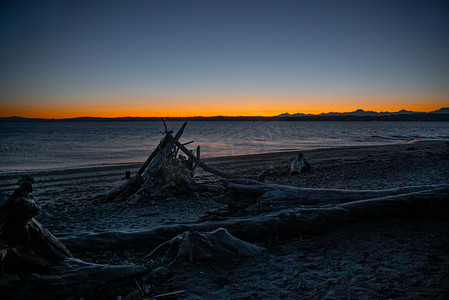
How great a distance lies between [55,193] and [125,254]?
25.3 feet

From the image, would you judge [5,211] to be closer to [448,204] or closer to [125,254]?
[125,254]

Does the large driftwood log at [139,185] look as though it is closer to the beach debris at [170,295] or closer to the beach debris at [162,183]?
the beach debris at [162,183]

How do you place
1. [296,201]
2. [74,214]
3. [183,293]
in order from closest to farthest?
1. [183,293]
2. [296,201]
3. [74,214]

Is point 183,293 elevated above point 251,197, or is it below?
below

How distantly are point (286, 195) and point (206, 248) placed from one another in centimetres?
236

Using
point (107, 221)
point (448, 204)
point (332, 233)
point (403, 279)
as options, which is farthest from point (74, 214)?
point (448, 204)

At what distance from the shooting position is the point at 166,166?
30.0ft

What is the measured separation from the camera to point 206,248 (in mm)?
3814

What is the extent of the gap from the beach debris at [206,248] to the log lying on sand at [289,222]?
0.45 meters

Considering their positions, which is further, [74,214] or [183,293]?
[74,214]

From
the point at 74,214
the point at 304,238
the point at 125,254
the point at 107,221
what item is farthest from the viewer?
the point at 74,214

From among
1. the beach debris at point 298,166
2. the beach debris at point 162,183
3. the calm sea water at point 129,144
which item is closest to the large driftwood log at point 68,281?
the beach debris at point 162,183

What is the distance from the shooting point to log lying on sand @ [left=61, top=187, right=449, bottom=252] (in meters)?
4.25

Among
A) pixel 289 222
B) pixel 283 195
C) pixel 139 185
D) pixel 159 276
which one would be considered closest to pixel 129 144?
pixel 139 185
